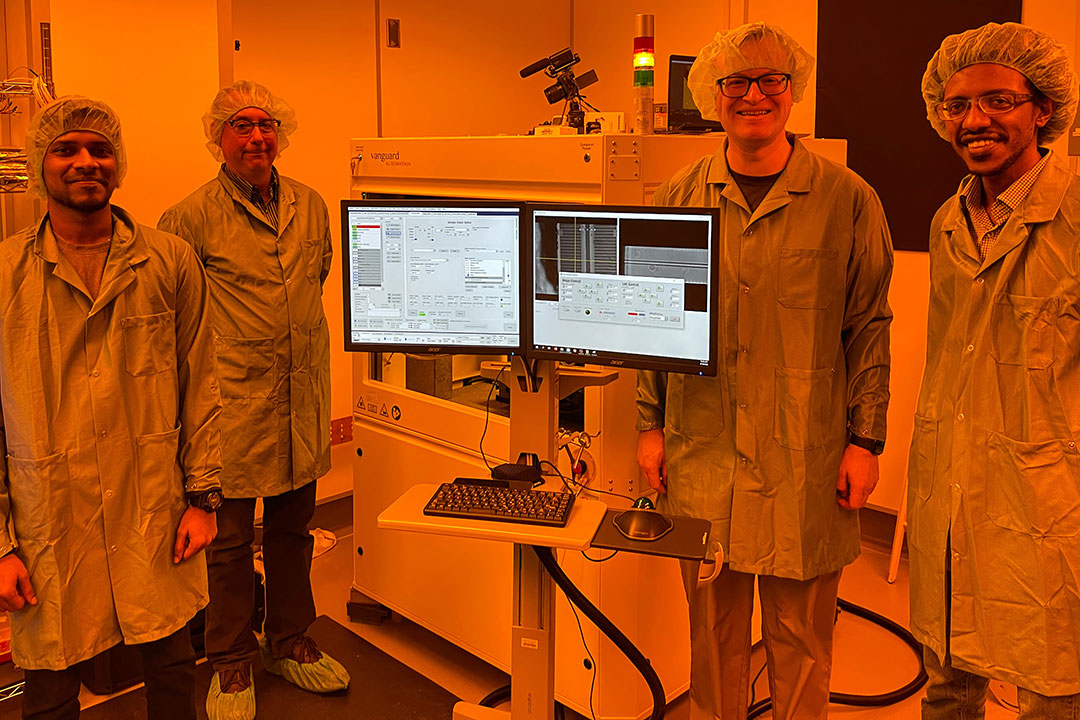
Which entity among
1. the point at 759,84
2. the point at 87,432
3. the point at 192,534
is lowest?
the point at 192,534

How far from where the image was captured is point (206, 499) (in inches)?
81.5

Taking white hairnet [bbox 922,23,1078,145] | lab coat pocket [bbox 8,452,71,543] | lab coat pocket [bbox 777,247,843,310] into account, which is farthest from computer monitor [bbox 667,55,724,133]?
lab coat pocket [bbox 8,452,71,543]

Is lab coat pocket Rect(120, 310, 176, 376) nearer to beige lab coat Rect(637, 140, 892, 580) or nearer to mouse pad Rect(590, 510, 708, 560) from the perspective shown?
mouse pad Rect(590, 510, 708, 560)

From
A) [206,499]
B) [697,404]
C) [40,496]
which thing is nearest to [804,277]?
[697,404]

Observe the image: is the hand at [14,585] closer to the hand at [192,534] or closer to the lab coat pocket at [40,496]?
the lab coat pocket at [40,496]

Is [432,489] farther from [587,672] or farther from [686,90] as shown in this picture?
[686,90]

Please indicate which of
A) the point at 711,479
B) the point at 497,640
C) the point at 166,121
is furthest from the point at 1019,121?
the point at 166,121

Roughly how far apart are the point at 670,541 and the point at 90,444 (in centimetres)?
114

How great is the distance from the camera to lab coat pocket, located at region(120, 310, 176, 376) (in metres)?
1.96

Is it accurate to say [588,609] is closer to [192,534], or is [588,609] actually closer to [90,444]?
[192,534]

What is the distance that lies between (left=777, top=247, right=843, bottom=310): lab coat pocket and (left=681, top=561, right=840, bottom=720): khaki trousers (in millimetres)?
593

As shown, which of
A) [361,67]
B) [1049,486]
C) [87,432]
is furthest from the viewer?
[361,67]

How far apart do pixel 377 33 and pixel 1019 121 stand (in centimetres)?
291

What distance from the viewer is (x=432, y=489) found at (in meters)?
1.90
